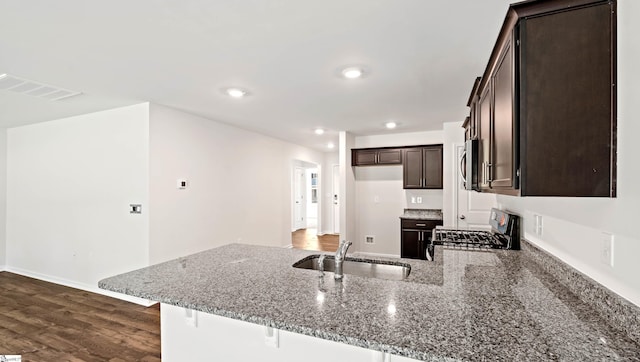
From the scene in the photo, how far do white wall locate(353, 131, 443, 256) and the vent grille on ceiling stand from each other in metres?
4.45

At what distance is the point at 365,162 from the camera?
19.0 ft

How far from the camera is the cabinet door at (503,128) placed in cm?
133

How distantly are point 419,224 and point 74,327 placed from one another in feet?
15.2

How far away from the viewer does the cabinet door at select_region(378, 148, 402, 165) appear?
5570 millimetres

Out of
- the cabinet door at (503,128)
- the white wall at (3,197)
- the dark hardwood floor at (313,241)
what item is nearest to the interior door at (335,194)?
the dark hardwood floor at (313,241)

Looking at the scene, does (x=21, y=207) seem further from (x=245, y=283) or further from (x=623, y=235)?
(x=623, y=235)

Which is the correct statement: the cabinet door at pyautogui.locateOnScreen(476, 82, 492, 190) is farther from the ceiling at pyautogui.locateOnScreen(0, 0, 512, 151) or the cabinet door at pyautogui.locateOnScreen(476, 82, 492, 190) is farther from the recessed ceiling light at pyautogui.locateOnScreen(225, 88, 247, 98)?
the recessed ceiling light at pyautogui.locateOnScreen(225, 88, 247, 98)

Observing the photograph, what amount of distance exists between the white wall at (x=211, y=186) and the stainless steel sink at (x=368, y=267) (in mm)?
2436

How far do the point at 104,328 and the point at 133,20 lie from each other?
2.92m

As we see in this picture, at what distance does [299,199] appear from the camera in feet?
31.9

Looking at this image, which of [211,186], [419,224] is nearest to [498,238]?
[419,224]

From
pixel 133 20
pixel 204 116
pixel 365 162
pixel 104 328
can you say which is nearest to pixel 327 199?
pixel 365 162

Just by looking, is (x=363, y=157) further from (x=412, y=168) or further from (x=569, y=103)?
(x=569, y=103)

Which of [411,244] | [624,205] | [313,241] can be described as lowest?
[313,241]
